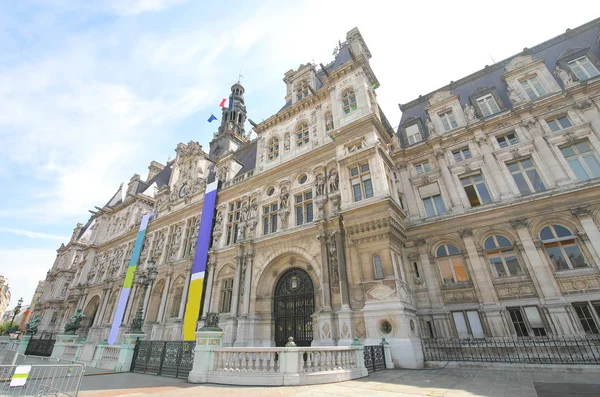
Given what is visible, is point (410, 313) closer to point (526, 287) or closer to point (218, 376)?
point (526, 287)

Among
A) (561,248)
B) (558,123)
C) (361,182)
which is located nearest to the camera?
(561,248)

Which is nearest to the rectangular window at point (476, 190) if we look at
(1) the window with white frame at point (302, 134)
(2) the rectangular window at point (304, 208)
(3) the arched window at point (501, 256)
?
(3) the arched window at point (501, 256)

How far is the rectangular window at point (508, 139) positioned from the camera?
16.1 m

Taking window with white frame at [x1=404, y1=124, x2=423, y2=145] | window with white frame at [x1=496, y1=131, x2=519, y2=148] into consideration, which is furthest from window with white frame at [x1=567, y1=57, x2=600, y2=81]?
window with white frame at [x1=404, y1=124, x2=423, y2=145]

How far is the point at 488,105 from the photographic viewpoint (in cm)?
1795

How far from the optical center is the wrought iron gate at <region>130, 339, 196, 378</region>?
35.0 ft

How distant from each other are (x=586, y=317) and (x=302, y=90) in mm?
23196

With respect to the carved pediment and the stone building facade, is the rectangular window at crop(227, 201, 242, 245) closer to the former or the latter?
the stone building facade

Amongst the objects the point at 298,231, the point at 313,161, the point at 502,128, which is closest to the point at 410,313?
the point at 298,231

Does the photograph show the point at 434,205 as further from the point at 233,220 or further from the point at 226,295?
the point at 226,295

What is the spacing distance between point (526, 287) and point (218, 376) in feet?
46.4

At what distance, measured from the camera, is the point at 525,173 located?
590 inches

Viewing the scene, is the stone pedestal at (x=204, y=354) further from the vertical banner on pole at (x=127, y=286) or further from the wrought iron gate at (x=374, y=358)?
the vertical banner on pole at (x=127, y=286)

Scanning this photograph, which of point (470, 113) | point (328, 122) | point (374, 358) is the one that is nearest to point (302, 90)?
point (328, 122)
